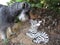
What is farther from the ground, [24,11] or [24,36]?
[24,11]

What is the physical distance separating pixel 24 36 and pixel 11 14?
1.82ft

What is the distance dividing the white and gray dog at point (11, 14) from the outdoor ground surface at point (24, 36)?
274mm

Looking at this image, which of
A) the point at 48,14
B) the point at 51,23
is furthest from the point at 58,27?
the point at 48,14

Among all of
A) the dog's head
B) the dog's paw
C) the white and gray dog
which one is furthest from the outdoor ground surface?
the dog's head

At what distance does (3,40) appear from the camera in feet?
13.3

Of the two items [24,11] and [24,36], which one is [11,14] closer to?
[24,11]

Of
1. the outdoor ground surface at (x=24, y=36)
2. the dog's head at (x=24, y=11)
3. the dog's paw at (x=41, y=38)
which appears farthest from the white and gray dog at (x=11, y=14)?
the dog's paw at (x=41, y=38)

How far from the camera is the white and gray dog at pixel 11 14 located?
12.1 ft

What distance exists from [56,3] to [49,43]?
44.4 inches

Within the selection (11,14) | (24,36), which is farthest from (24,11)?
(24,36)

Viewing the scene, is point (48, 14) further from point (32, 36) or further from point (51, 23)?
point (32, 36)

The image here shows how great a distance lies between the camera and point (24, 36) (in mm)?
4156

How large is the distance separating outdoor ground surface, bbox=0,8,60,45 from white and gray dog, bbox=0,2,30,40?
27 centimetres

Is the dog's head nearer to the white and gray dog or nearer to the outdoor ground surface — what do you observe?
the white and gray dog
